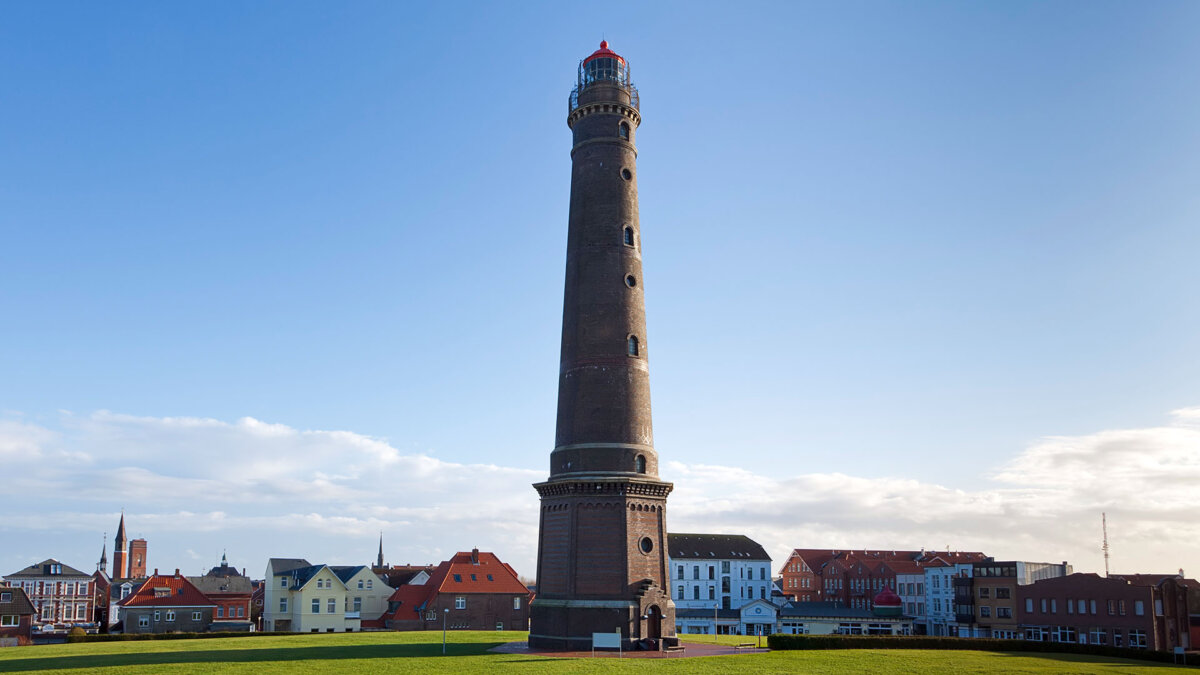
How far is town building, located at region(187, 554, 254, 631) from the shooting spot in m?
84.1

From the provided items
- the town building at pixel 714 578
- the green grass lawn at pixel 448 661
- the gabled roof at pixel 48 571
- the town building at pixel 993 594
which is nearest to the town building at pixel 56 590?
the gabled roof at pixel 48 571

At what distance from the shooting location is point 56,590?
3784 inches

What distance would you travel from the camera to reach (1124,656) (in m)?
51.4

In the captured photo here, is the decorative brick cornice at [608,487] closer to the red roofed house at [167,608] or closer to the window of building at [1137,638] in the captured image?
the window of building at [1137,638]

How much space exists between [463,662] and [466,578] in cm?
3993

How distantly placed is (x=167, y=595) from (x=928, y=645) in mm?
62654

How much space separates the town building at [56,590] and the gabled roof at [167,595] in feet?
53.6

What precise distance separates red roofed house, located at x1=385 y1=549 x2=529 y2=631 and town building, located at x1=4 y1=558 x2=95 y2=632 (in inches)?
1388

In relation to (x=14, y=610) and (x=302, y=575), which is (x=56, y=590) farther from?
(x=302, y=575)

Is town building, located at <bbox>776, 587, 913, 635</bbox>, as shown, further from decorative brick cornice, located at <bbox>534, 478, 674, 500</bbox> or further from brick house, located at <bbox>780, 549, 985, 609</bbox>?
decorative brick cornice, located at <bbox>534, 478, 674, 500</bbox>

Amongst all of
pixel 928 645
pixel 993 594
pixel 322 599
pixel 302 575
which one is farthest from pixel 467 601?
pixel 993 594

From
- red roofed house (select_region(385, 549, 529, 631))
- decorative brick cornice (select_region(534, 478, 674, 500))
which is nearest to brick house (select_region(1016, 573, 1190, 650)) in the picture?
decorative brick cornice (select_region(534, 478, 674, 500))

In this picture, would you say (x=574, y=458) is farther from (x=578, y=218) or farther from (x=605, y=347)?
(x=578, y=218)

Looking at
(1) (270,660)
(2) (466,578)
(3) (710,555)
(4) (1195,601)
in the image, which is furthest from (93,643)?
(4) (1195,601)
